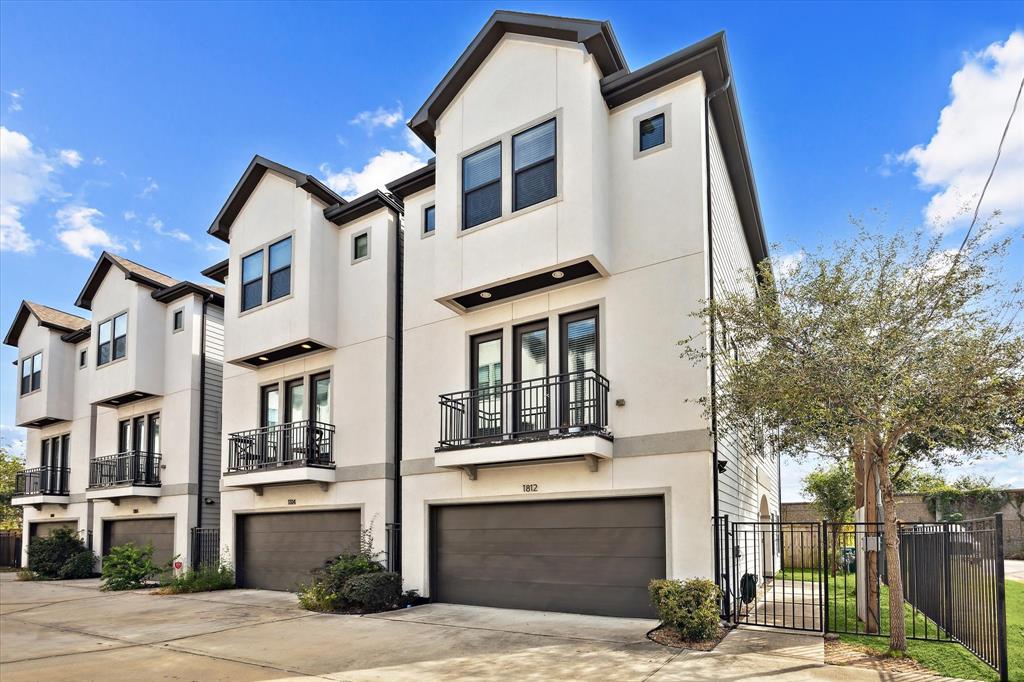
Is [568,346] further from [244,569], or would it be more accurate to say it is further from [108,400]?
[108,400]

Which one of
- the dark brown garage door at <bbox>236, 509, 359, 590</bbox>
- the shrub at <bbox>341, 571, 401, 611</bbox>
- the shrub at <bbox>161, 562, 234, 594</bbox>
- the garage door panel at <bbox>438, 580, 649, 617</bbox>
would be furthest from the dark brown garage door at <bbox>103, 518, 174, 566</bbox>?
the garage door panel at <bbox>438, 580, 649, 617</bbox>

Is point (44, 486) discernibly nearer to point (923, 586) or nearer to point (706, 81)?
point (706, 81)

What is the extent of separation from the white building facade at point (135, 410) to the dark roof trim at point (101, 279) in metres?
0.03

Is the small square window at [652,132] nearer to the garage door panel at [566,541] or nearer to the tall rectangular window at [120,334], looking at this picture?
the garage door panel at [566,541]

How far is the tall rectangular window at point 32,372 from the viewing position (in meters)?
27.6

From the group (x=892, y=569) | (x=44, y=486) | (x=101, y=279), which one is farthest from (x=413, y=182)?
(x=44, y=486)

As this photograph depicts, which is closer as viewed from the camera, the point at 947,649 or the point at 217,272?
the point at 947,649

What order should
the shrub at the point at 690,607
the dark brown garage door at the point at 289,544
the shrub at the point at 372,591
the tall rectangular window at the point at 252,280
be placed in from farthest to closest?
the tall rectangular window at the point at 252,280
the dark brown garage door at the point at 289,544
the shrub at the point at 372,591
the shrub at the point at 690,607

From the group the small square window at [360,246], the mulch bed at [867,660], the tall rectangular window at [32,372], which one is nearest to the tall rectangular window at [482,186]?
the small square window at [360,246]

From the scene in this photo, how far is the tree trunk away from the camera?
8914 mm

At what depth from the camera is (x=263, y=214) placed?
18.2 metres

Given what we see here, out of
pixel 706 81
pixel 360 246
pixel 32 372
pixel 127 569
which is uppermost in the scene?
pixel 706 81

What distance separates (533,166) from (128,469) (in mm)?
16531

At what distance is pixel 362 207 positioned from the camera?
16.9m
